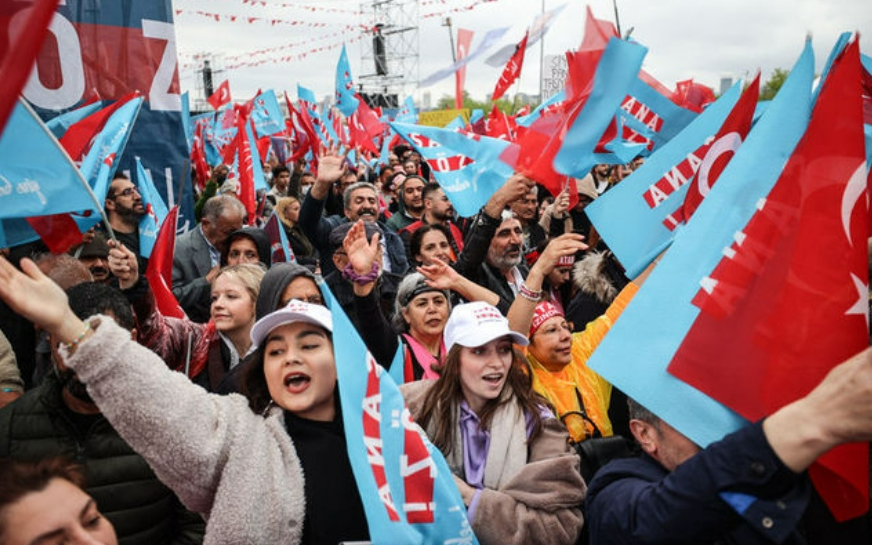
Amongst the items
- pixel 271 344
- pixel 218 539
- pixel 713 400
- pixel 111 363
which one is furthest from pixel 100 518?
pixel 713 400

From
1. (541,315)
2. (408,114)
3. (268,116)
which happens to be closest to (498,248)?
(541,315)

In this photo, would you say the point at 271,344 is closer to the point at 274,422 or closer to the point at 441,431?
the point at 274,422

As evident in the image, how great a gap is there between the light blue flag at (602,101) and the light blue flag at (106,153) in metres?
2.44

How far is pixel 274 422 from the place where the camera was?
1.86 m

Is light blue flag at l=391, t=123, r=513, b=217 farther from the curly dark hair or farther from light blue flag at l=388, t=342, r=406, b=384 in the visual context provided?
the curly dark hair

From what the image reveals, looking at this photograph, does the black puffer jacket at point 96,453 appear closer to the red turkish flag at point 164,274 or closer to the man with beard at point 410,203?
the red turkish flag at point 164,274

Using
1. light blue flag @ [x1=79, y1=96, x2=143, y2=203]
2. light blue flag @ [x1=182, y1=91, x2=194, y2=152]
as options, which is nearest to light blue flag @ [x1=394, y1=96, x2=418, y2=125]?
light blue flag @ [x1=182, y1=91, x2=194, y2=152]

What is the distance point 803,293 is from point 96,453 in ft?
6.62

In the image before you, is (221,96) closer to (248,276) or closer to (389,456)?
(248,276)

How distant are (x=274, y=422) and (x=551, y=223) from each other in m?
4.47

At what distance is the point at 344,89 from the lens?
10.8 meters

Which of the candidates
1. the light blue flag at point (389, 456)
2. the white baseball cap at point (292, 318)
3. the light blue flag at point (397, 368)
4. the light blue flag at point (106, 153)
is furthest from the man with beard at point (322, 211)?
the light blue flag at point (389, 456)

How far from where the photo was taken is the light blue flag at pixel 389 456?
168cm

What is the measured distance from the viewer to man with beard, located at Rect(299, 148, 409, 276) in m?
4.77
